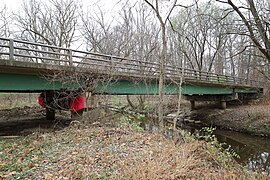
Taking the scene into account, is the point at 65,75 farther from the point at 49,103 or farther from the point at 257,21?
the point at 257,21

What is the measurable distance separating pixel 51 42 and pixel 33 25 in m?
2.32

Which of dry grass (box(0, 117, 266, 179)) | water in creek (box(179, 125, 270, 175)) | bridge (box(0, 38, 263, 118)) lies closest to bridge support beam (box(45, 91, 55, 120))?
bridge (box(0, 38, 263, 118))

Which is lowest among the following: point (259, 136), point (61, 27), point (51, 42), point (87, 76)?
point (259, 136)

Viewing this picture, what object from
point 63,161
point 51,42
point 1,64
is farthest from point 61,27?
point 63,161

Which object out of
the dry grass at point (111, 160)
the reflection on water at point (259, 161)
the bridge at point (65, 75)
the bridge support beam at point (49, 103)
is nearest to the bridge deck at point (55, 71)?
the bridge at point (65, 75)

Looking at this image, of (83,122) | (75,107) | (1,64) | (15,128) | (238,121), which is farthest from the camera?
(238,121)

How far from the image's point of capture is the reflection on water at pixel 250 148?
8.77 m

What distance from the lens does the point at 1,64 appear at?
6.99m

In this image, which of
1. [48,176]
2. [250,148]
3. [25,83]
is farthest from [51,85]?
[250,148]

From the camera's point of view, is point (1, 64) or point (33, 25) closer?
point (1, 64)

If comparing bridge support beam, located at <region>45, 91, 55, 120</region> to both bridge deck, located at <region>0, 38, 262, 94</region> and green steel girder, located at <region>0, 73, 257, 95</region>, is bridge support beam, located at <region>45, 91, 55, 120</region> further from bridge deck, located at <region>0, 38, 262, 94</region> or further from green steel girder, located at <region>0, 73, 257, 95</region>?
green steel girder, located at <region>0, 73, 257, 95</region>

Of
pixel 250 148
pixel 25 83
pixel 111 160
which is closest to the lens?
pixel 111 160

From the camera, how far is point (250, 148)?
11.2 metres

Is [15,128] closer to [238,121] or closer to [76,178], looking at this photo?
[76,178]
